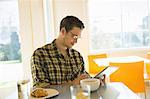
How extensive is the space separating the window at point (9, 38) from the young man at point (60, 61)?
114 inches

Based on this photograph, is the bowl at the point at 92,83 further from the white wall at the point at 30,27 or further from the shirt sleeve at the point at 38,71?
the white wall at the point at 30,27

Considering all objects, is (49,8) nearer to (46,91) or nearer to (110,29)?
(110,29)

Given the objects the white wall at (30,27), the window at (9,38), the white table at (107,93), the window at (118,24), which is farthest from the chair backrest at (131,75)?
the window at (9,38)

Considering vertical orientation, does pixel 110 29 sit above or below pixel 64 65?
above

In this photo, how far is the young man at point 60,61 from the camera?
1.69m

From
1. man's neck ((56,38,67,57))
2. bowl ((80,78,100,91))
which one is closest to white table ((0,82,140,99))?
bowl ((80,78,100,91))

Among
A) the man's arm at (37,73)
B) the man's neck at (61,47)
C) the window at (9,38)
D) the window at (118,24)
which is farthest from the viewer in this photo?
the window at (118,24)

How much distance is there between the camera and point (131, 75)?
2.74m

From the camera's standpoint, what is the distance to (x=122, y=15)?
5090 mm

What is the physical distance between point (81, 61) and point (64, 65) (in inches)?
6.4

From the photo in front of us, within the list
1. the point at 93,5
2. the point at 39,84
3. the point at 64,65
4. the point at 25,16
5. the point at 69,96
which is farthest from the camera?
the point at 93,5

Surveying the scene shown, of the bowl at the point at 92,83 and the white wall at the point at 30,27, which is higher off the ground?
the white wall at the point at 30,27

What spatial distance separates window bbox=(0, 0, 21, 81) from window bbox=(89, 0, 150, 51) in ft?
4.82

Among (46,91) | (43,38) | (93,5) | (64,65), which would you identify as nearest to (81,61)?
(64,65)
